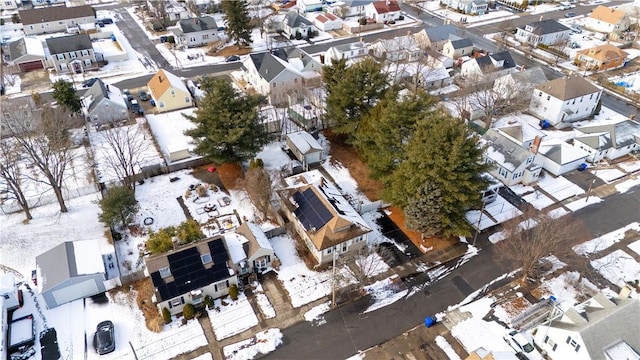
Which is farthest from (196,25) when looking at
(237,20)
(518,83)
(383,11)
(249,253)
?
(249,253)

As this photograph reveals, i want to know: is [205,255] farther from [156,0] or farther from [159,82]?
[156,0]

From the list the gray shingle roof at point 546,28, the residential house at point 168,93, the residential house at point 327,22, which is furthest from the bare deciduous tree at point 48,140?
the gray shingle roof at point 546,28

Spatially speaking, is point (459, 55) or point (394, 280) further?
point (459, 55)

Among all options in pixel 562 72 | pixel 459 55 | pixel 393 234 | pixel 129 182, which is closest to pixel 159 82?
pixel 129 182

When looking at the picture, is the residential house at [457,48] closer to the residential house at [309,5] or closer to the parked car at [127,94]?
Answer: the residential house at [309,5]

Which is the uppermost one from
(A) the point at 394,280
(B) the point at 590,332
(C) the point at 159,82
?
(C) the point at 159,82

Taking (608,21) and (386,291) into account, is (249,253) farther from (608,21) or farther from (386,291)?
(608,21)

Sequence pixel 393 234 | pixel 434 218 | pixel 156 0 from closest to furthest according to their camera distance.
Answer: pixel 434 218
pixel 393 234
pixel 156 0
